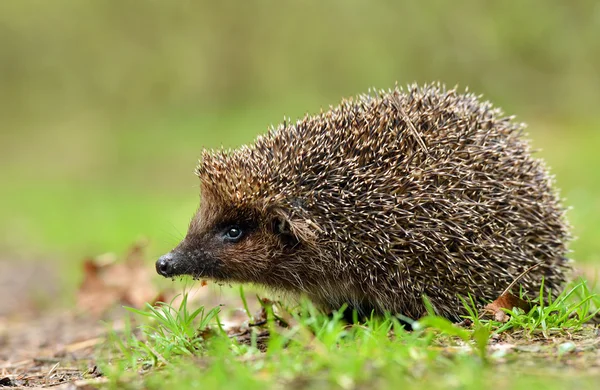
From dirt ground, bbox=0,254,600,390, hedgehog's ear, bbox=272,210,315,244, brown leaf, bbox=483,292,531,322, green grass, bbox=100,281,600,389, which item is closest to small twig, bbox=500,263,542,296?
brown leaf, bbox=483,292,531,322

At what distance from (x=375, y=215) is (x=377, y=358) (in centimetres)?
188

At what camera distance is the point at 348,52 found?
26.5 metres

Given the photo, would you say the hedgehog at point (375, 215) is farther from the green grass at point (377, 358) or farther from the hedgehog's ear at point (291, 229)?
the green grass at point (377, 358)

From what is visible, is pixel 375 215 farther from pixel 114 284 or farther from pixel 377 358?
pixel 114 284

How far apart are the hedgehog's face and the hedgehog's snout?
79 mm

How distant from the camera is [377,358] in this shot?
150 inches

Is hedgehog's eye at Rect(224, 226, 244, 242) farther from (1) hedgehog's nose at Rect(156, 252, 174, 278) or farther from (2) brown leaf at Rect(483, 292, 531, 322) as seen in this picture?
(2) brown leaf at Rect(483, 292, 531, 322)

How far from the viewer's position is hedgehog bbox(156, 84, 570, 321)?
555 cm

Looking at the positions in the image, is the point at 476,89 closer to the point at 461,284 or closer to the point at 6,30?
the point at 461,284

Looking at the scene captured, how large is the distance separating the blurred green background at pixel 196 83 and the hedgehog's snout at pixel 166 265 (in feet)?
20.3

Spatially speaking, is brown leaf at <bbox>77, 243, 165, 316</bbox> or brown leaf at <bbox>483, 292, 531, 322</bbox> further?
brown leaf at <bbox>77, 243, 165, 316</bbox>

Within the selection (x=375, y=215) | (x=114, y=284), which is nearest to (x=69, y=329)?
(x=114, y=284)

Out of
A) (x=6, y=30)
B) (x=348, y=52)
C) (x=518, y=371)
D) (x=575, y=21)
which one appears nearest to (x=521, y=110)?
(x=575, y=21)

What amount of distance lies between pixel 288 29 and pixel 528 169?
77.0 feet
